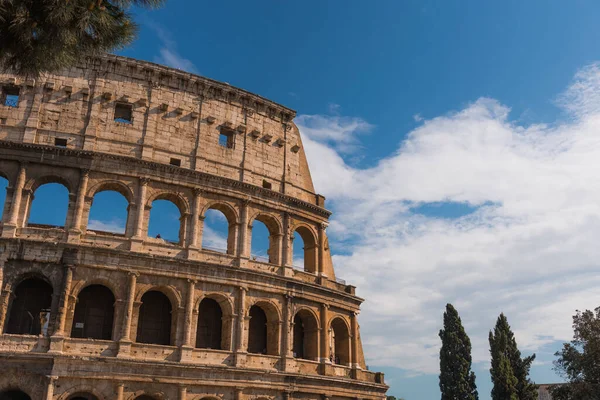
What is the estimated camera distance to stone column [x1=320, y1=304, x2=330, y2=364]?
28.0 meters

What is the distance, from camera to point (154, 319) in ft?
82.8

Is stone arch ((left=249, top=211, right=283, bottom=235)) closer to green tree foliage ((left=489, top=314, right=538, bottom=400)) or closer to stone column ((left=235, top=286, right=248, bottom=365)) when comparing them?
stone column ((left=235, top=286, right=248, bottom=365))

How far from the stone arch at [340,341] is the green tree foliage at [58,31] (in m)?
20.0

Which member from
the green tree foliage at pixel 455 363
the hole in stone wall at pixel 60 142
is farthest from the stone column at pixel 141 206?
the green tree foliage at pixel 455 363

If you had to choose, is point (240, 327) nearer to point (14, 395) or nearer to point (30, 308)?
point (30, 308)

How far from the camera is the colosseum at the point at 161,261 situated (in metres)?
22.8

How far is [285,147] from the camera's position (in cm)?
3109

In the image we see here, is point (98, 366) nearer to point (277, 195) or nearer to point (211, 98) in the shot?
point (277, 195)

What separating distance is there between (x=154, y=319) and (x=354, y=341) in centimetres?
1060

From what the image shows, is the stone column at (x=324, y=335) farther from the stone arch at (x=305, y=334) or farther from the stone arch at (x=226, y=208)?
the stone arch at (x=226, y=208)

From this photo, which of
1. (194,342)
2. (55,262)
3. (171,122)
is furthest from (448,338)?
(55,262)

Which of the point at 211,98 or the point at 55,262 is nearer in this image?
the point at 55,262

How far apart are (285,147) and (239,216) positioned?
211 inches

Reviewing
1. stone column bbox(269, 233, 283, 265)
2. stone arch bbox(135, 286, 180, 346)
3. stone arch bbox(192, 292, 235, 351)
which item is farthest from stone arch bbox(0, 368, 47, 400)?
stone column bbox(269, 233, 283, 265)
